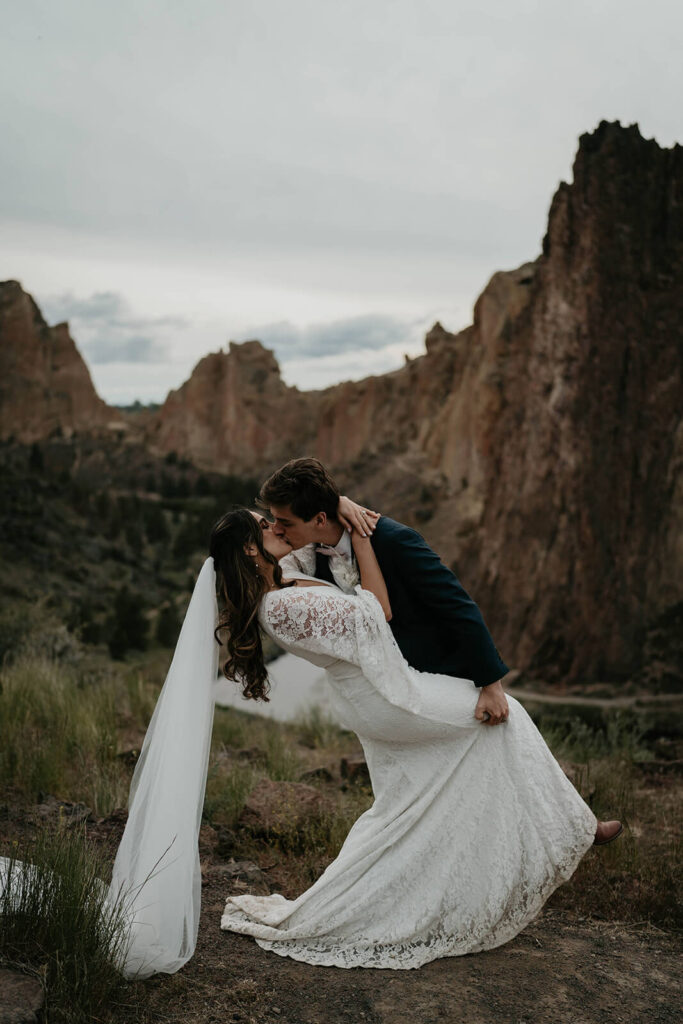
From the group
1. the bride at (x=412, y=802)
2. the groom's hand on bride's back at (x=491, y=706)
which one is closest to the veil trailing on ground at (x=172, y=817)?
the bride at (x=412, y=802)

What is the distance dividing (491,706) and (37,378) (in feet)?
244

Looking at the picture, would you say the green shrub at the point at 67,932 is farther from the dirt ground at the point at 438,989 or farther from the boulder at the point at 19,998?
the dirt ground at the point at 438,989

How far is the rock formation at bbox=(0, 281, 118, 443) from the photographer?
70.6 m

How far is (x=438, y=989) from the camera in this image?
9.69 ft

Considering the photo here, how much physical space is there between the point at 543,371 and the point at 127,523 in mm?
24199

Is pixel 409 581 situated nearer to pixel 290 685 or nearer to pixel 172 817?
pixel 172 817

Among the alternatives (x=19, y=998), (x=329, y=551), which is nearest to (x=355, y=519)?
(x=329, y=551)

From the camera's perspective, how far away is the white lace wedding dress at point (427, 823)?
3.13m

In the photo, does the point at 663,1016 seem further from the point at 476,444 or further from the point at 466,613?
the point at 476,444

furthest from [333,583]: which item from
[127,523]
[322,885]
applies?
[127,523]

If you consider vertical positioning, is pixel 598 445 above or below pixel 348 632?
above

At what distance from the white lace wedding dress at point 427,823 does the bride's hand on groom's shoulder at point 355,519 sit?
0.72ft

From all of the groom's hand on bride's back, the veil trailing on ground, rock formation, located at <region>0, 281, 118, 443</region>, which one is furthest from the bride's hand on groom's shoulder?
rock formation, located at <region>0, 281, 118, 443</region>

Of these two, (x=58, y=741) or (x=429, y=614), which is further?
(x=58, y=741)
